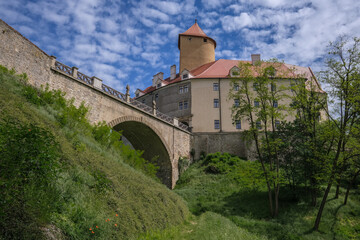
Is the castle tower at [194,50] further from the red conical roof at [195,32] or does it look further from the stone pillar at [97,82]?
the stone pillar at [97,82]

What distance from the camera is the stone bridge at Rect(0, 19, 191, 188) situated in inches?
579

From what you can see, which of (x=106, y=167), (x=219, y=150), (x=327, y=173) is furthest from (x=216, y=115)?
(x=106, y=167)

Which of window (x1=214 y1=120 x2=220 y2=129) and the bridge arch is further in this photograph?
window (x1=214 y1=120 x2=220 y2=129)

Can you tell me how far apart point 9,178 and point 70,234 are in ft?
5.24

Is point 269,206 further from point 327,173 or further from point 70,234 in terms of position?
point 70,234

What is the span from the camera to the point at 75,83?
60.4ft

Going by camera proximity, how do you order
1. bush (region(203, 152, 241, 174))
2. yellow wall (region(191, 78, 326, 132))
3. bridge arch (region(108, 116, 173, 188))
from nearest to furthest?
bridge arch (region(108, 116, 173, 188)), bush (region(203, 152, 241, 174)), yellow wall (region(191, 78, 326, 132))

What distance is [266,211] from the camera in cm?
1927

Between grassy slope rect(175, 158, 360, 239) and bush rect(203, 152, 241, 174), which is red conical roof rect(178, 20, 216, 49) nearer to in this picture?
bush rect(203, 152, 241, 174)

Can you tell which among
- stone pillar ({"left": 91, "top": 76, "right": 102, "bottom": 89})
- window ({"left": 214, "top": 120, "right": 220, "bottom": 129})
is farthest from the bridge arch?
window ({"left": 214, "top": 120, "right": 220, "bottom": 129})

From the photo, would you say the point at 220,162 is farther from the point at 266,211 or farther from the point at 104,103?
the point at 104,103

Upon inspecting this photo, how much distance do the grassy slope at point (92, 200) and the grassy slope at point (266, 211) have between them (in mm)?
6797

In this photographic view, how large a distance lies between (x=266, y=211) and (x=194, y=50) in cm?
2915

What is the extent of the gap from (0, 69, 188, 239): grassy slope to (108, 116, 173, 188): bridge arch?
13.5 meters
